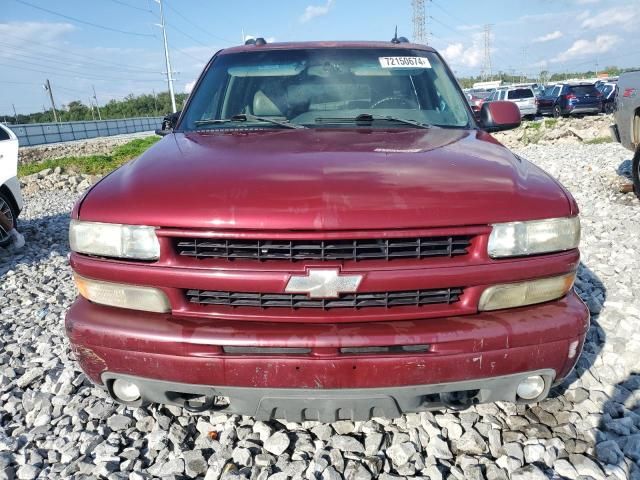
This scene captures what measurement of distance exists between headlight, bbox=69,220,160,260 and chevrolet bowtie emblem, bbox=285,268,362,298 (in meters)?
0.56

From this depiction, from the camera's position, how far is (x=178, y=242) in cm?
185

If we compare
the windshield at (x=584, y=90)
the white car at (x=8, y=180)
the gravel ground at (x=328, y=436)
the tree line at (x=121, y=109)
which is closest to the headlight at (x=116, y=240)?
the gravel ground at (x=328, y=436)

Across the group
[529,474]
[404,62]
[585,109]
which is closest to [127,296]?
[529,474]

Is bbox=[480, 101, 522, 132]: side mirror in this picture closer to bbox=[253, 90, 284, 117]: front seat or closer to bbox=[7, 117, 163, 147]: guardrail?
bbox=[253, 90, 284, 117]: front seat

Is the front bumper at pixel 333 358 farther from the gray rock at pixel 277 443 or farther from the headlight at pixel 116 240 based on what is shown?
the gray rock at pixel 277 443

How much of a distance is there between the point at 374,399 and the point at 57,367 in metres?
2.23

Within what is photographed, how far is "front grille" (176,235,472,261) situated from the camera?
1770 mm

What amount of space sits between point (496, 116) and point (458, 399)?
2.03 m

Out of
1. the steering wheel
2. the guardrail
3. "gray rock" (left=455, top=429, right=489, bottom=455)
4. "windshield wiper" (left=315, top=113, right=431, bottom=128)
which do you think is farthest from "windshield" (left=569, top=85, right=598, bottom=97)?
the guardrail

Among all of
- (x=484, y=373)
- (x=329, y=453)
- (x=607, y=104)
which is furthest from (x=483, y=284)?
(x=607, y=104)

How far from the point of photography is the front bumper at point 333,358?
5.80 feet

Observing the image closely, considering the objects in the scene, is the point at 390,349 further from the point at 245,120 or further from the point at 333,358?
the point at 245,120

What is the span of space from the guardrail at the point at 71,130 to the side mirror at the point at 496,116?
90.1ft

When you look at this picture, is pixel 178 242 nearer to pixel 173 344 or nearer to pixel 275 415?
pixel 173 344
